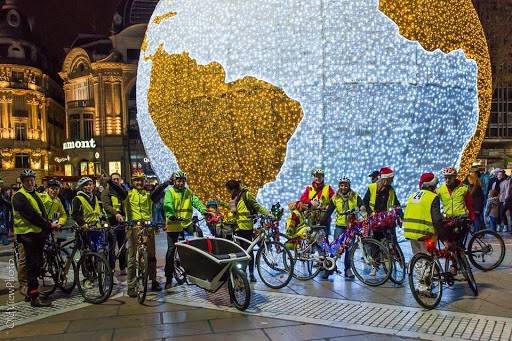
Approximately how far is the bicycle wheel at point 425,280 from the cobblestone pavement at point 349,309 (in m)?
0.13

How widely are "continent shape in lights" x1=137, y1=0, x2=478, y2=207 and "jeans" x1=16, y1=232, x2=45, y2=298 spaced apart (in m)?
3.94

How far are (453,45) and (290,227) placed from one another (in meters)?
4.44

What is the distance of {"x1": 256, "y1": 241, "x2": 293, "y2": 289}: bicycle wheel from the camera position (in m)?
7.20


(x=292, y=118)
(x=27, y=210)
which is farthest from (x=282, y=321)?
(x=292, y=118)

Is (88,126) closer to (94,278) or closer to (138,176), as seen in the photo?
(138,176)

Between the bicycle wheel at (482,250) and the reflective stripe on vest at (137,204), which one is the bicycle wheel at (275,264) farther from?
the bicycle wheel at (482,250)

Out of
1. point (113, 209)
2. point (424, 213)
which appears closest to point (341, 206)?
point (424, 213)

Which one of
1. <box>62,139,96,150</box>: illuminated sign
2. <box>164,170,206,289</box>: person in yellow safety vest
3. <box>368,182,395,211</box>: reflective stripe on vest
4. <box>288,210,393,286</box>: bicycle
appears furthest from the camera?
<box>62,139,96,150</box>: illuminated sign

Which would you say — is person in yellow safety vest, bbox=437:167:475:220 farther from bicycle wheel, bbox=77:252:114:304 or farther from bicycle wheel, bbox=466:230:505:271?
bicycle wheel, bbox=77:252:114:304

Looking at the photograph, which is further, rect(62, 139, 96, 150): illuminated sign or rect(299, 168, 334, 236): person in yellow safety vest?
rect(62, 139, 96, 150): illuminated sign

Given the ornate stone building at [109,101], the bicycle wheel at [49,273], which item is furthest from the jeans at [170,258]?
the ornate stone building at [109,101]

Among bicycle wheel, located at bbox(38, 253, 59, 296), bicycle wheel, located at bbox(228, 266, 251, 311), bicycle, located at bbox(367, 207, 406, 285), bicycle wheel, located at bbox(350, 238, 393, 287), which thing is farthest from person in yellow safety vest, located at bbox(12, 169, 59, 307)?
bicycle, located at bbox(367, 207, 406, 285)

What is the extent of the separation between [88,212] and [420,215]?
4.90m

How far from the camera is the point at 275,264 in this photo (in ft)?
24.2
